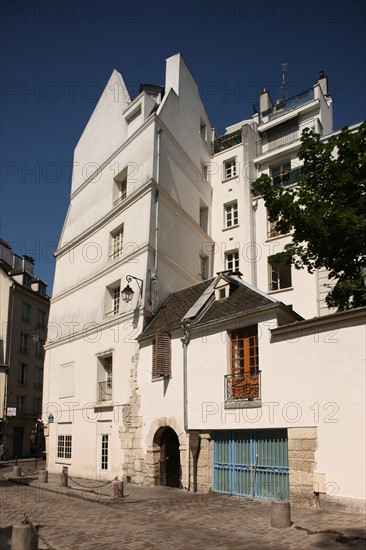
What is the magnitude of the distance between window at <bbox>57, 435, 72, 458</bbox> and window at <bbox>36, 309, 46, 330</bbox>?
2040 cm

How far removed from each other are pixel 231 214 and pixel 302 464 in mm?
15003

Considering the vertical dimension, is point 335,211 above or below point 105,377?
above

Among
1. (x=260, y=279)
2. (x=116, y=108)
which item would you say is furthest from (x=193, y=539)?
(x=116, y=108)

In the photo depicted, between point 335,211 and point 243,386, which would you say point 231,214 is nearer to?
point 335,211

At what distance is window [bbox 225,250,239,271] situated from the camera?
915 inches

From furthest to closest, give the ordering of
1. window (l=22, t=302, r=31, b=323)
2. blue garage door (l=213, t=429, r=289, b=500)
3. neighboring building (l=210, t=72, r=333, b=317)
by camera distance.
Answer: window (l=22, t=302, r=31, b=323), neighboring building (l=210, t=72, r=333, b=317), blue garage door (l=213, t=429, r=289, b=500)

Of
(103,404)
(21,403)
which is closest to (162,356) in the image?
(103,404)

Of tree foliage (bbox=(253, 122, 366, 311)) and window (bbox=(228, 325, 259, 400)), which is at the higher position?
tree foliage (bbox=(253, 122, 366, 311))

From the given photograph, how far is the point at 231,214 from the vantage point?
962 inches

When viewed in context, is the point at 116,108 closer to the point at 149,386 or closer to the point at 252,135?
the point at 252,135

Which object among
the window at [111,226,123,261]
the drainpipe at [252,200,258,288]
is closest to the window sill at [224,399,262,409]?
the drainpipe at [252,200,258,288]

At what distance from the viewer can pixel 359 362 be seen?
1073cm

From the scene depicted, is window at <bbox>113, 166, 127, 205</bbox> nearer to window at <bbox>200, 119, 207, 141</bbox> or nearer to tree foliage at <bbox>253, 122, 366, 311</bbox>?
window at <bbox>200, 119, 207, 141</bbox>

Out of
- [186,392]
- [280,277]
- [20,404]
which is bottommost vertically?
[20,404]
